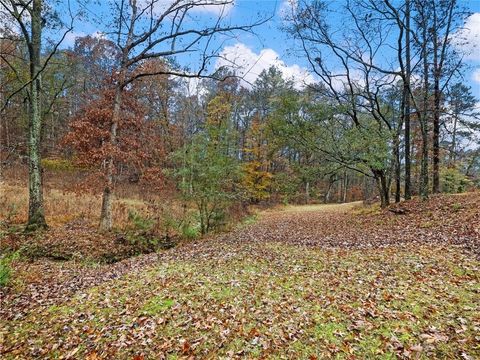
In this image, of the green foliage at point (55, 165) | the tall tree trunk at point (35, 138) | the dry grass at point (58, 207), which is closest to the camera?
the tall tree trunk at point (35, 138)

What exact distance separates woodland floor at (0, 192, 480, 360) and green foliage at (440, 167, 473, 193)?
55.0 feet

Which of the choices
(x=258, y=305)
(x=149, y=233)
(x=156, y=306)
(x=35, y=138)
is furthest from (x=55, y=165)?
(x=258, y=305)

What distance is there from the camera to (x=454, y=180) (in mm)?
21672

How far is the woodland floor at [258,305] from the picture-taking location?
3.52m

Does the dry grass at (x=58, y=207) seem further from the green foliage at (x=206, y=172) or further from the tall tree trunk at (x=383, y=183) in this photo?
the tall tree trunk at (x=383, y=183)

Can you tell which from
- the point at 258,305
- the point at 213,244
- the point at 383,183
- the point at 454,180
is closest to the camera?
the point at 258,305

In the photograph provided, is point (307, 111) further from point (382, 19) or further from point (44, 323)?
point (44, 323)

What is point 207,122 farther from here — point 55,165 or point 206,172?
point 55,165

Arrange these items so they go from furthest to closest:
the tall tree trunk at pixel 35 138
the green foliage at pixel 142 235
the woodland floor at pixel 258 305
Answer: the green foliage at pixel 142 235
the tall tree trunk at pixel 35 138
the woodland floor at pixel 258 305

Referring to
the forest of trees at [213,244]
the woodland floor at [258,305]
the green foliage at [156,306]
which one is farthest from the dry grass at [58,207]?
the green foliage at [156,306]

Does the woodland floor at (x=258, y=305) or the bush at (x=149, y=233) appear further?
the bush at (x=149, y=233)

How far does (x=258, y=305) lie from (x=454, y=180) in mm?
23290

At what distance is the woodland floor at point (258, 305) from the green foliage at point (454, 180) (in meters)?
16.8

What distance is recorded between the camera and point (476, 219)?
866 cm
